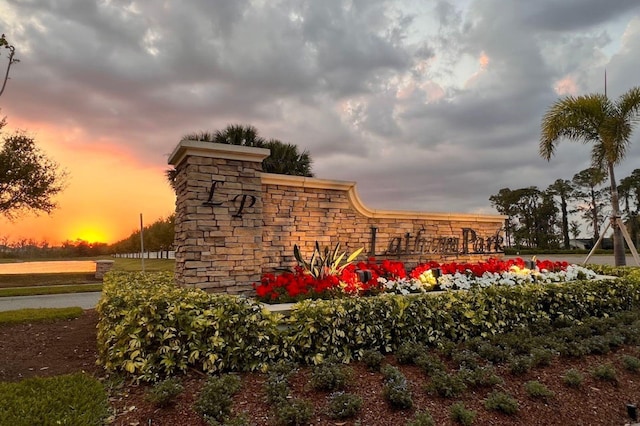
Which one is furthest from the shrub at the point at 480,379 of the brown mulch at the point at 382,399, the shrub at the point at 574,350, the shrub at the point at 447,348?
the shrub at the point at 574,350

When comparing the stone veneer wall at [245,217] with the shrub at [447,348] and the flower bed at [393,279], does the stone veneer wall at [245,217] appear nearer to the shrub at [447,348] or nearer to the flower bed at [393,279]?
the flower bed at [393,279]

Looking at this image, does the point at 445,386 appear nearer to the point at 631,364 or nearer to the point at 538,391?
the point at 538,391

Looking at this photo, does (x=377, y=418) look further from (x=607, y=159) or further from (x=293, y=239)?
(x=607, y=159)

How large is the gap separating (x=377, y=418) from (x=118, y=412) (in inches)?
81.9

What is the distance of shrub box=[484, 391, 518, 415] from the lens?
327cm

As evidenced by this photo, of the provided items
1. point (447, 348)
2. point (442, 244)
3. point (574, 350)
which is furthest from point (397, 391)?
point (442, 244)

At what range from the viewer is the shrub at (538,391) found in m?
3.55

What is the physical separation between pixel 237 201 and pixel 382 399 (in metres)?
3.43

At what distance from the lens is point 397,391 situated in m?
3.26

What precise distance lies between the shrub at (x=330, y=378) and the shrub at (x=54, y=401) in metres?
1.70

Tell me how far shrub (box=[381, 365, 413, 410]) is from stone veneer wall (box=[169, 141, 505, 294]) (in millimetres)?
2808

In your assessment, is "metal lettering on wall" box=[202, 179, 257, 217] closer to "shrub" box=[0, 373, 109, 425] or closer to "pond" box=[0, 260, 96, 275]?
"shrub" box=[0, 373, 109, 425]

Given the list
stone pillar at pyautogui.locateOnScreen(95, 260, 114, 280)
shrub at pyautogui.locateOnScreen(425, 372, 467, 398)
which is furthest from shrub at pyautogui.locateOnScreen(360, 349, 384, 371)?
stone pillar at pyautogui.locateOnScreen(95, 260, 114, 280)

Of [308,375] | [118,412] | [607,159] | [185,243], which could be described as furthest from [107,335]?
[607,159]
